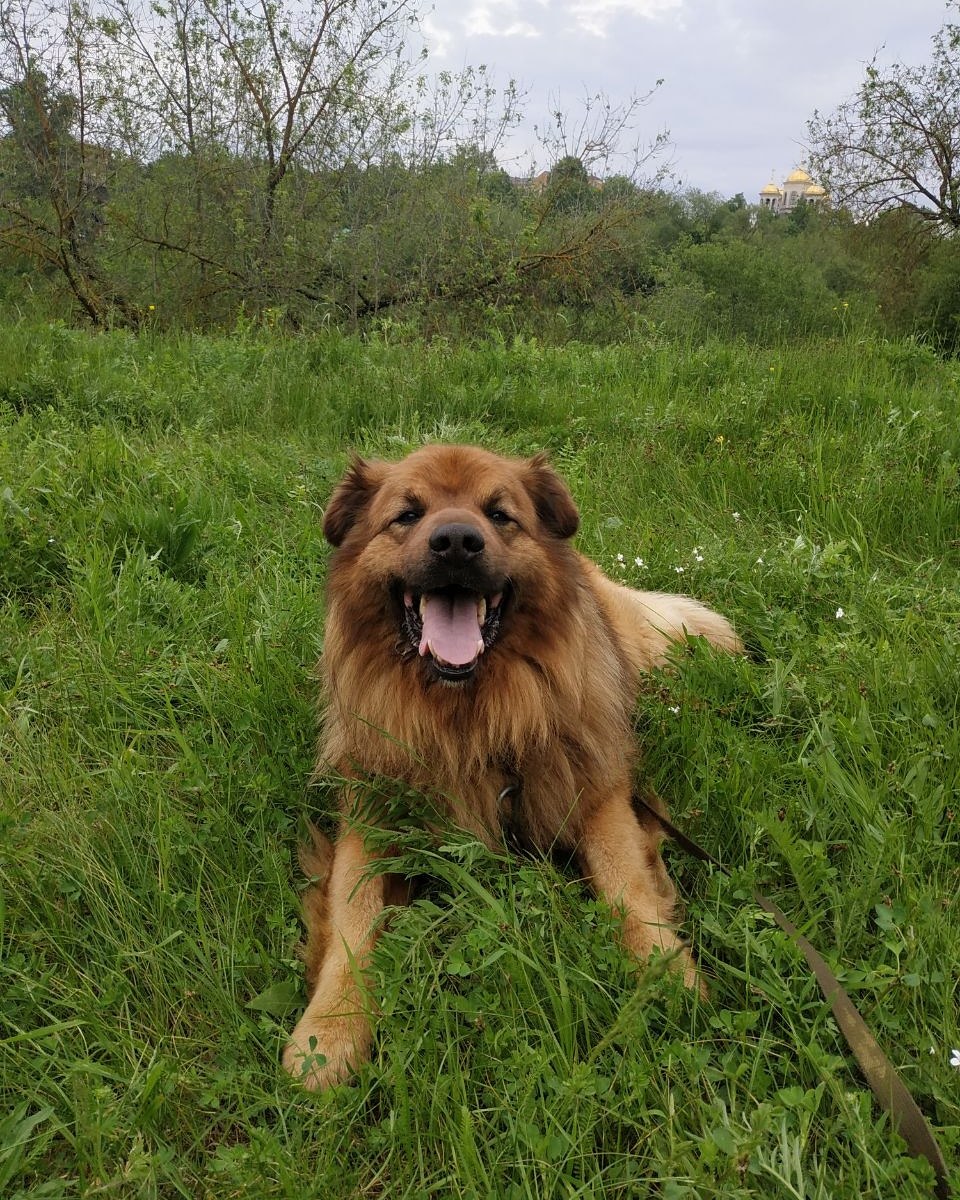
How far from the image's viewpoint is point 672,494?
4.62 m

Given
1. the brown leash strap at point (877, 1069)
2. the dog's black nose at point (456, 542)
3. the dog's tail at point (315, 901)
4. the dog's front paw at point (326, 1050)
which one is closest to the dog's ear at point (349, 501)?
the dog's black nose at point (456, 542)

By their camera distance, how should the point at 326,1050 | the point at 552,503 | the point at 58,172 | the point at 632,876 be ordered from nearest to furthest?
1. the point at 326,1050
2. the point at 632,876
3. the point at 552,503
4. the point at 58,172

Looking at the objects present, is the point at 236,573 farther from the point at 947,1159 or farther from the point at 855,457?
the point at 855,457

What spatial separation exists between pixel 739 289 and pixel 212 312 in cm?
2142

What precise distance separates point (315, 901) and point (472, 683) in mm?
770

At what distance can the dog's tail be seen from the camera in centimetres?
208

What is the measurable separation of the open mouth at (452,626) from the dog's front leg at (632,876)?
613 mm

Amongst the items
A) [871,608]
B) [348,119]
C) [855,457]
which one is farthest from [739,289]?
[871,608]

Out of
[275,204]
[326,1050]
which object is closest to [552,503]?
[326,1050]

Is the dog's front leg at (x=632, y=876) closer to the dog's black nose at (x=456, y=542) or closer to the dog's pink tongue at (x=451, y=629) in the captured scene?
the dog's pink tongue at (x=451, y=629)

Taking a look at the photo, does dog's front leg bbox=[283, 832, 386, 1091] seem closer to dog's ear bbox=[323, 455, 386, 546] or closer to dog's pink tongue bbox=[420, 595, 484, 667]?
dog's pink tongue bbox=[420, 595, 484, 667]

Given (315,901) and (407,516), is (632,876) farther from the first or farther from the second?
Answer: (407,516)

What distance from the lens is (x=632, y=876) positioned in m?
2.20

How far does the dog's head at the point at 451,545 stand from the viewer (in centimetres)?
235
